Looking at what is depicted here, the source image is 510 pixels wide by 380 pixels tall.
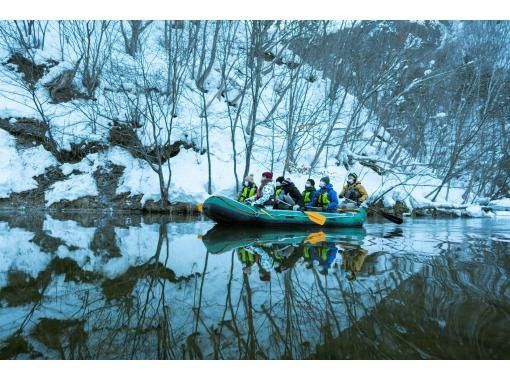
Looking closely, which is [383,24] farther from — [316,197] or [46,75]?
[46,75]

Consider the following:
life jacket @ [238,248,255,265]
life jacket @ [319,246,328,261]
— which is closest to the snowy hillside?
life jacket @ [319,246,328,261]

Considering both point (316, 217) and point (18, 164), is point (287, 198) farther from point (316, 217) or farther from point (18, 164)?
point (18, 164)

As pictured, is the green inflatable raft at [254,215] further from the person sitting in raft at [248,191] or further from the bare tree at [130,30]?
the bare tree at [130,30]

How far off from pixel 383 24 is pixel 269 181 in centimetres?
800

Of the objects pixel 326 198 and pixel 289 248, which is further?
pixel 326 198

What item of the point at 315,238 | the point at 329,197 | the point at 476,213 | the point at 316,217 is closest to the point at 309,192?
the point at 329,197

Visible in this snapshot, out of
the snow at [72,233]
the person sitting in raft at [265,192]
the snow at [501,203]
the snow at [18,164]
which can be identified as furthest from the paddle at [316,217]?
the snow at [501,203]

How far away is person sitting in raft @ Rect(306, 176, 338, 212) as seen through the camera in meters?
9.67

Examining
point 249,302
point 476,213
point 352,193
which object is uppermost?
point 352,193

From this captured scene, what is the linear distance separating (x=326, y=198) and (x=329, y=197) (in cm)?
8

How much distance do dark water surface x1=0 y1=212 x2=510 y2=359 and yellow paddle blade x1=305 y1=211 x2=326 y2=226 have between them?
2.73 m

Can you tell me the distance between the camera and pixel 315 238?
7.86 metres

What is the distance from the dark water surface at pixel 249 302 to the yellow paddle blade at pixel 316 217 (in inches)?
107

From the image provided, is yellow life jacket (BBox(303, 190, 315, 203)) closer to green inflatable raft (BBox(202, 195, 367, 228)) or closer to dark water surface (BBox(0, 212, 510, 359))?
green inflatable raft (BBox(202, 195, 367, 228))
